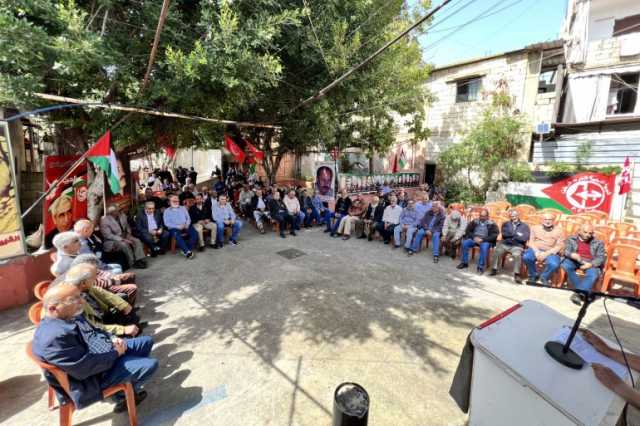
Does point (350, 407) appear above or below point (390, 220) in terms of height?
below

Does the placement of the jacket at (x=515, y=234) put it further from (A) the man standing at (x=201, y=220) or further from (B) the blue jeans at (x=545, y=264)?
(A) the man standing at (x=201, y=220)

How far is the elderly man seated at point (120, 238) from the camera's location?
542 centimetres

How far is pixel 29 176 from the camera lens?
6.75 m

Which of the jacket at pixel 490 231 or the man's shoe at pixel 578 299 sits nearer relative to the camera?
the man's shoe at pixel 578 299

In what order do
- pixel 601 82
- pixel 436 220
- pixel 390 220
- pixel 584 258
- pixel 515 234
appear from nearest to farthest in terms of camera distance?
pixel 584 258 → pixel 515 234 → pixel 436 220 → pixel 390 220 → pixel 601 82

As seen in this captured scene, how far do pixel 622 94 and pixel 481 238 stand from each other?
10.5m

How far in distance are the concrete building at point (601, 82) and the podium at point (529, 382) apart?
11.9m

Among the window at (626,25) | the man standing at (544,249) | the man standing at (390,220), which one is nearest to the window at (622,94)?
the window at (626,25)

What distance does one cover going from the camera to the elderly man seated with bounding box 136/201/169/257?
6168 mm

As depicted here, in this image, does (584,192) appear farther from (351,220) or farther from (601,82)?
(351,220)

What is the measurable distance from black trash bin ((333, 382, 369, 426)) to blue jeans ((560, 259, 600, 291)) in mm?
4687

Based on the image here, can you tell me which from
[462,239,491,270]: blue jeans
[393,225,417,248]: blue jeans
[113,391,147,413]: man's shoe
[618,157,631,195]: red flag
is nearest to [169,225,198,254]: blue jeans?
[113,391,147,413]: man's shoe

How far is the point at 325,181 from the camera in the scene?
33.3 ft

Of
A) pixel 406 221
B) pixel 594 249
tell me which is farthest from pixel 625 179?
pixel 406 221
